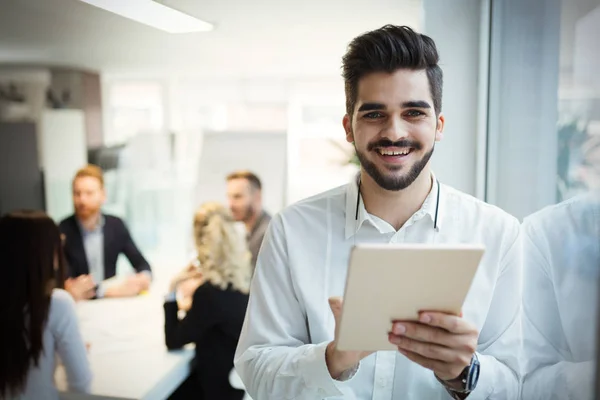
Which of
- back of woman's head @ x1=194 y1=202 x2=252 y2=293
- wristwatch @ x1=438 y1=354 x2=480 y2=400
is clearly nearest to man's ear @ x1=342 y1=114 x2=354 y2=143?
wristwatch @ x1=438 y1=354 x2=480 y2=400

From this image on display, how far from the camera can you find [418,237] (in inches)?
40.1

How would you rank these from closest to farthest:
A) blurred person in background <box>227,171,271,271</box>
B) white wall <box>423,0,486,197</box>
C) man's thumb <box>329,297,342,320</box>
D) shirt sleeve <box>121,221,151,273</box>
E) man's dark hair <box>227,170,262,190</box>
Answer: man's thumb <box>329,297,342,320</box>, white wall <box>423,0,486,197</box>, shirt sleeve <box>121,221,151,273</box>, blurred person in background <box>227,171,271,271</box>, man's dark hair <box>227,170,262,190</box>

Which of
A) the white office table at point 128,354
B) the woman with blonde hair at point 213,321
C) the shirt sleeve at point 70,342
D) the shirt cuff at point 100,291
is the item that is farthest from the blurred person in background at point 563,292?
the shirt cuff at point 100,291

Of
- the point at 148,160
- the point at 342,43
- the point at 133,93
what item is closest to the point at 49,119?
the point at 133,93

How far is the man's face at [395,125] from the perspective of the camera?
2.89 feet

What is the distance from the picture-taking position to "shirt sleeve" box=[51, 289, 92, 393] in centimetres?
157

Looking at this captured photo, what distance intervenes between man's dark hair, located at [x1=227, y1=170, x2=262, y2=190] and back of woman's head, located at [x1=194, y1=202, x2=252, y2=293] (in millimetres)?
538

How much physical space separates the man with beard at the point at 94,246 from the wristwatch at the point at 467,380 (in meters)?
1.38

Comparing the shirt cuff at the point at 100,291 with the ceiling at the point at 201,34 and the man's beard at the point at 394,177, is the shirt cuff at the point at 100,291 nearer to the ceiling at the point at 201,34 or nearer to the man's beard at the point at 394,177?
the ceiling at the point at 201,34

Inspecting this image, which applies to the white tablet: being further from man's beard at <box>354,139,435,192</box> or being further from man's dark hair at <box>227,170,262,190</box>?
man's dark hair at <box>227,170,262,190</box>

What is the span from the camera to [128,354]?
175 cm

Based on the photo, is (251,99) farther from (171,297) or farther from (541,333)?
(541,333)

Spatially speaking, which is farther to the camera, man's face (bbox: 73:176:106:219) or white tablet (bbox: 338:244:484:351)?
man's face (bbox: 73:176:106:219)

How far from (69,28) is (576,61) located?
4.87 ft
